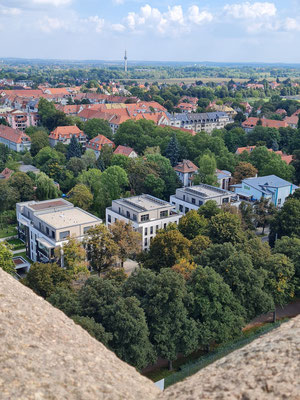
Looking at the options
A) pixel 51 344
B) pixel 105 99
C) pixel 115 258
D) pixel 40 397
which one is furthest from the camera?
pixel 105 99

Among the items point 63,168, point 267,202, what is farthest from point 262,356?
point 63,168

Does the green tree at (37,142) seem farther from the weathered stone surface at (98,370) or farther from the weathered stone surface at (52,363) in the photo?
the weathered stone surface at (98,370)

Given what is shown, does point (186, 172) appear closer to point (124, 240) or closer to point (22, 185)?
point (22, 185)

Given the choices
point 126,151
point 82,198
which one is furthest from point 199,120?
point 82,198

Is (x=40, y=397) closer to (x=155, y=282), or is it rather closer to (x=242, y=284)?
(x=155, y=282)

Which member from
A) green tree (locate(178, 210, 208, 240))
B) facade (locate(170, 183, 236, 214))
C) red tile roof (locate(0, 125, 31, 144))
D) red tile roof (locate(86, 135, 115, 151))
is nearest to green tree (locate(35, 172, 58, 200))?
facade (locate(170, 183, 236, 214))

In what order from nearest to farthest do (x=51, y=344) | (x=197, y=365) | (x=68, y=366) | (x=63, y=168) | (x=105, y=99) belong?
1. (x=68, y=366)
2. (x=51, y=344)
3. (x=197, y=365)
4. (x=63, y=168)
5. (x=105, y=99)

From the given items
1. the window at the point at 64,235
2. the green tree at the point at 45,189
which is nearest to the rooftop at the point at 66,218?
the window at the point at 64,235

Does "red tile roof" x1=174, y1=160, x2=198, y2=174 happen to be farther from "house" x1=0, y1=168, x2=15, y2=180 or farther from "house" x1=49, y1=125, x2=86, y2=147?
"house" x1=49, y1=125, x2=86, y2=147
